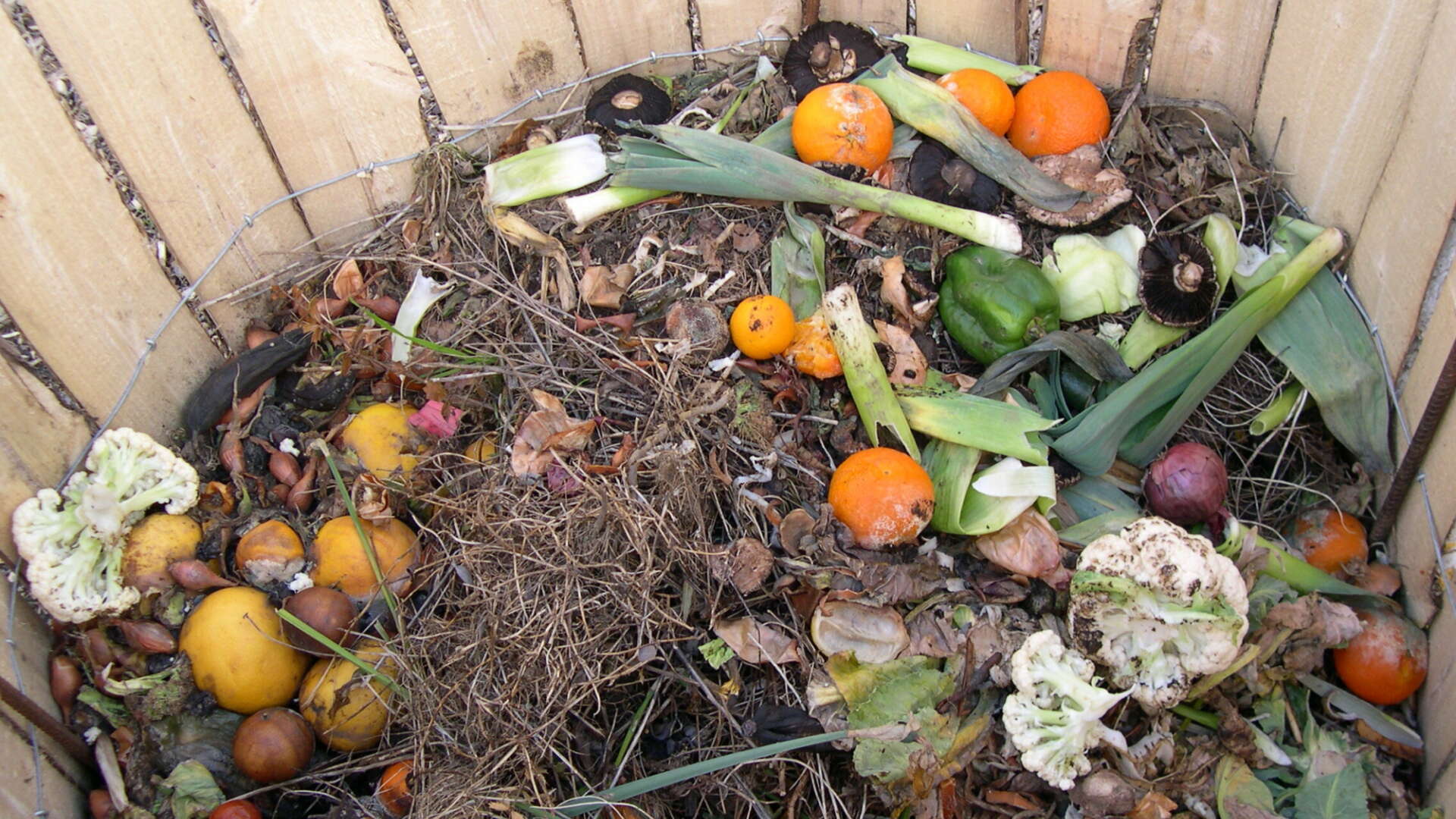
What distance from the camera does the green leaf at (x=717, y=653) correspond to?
5.77 ft

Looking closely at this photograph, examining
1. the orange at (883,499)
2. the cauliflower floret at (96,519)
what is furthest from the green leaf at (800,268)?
the cauliflower floret at (96,519)

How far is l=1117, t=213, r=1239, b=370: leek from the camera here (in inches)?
80.0

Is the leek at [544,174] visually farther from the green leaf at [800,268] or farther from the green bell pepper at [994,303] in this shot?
the green bell pepper at [994,303]

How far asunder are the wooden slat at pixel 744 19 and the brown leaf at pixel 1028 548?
1.56 meters

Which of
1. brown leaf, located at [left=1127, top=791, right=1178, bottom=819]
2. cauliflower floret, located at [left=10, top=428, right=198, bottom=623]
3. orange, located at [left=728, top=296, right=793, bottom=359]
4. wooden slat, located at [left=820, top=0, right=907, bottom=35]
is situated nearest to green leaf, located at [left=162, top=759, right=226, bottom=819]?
cauliflower floret, located at [left=10, top=428, right=198, bottom=623]

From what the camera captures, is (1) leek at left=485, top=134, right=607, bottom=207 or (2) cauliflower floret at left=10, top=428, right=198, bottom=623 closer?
(2) cauliflower floret at left=10, top=428, right=198, bottom=623

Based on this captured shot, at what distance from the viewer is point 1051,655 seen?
1674 millimetres

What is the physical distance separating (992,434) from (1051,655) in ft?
1.44

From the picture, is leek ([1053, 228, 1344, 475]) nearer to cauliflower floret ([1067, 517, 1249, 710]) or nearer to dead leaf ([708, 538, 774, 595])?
cauliflower floret ([1067, 517, 1249, 710])

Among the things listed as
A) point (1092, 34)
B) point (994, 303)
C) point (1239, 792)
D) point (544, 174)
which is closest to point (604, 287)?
point (544, 174)

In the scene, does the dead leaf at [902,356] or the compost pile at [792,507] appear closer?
the compost pile at [792,507]

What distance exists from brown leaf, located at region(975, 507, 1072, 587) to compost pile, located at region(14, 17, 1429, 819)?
0.01m

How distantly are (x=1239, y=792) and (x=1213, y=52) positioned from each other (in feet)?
5.44

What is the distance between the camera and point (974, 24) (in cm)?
252
